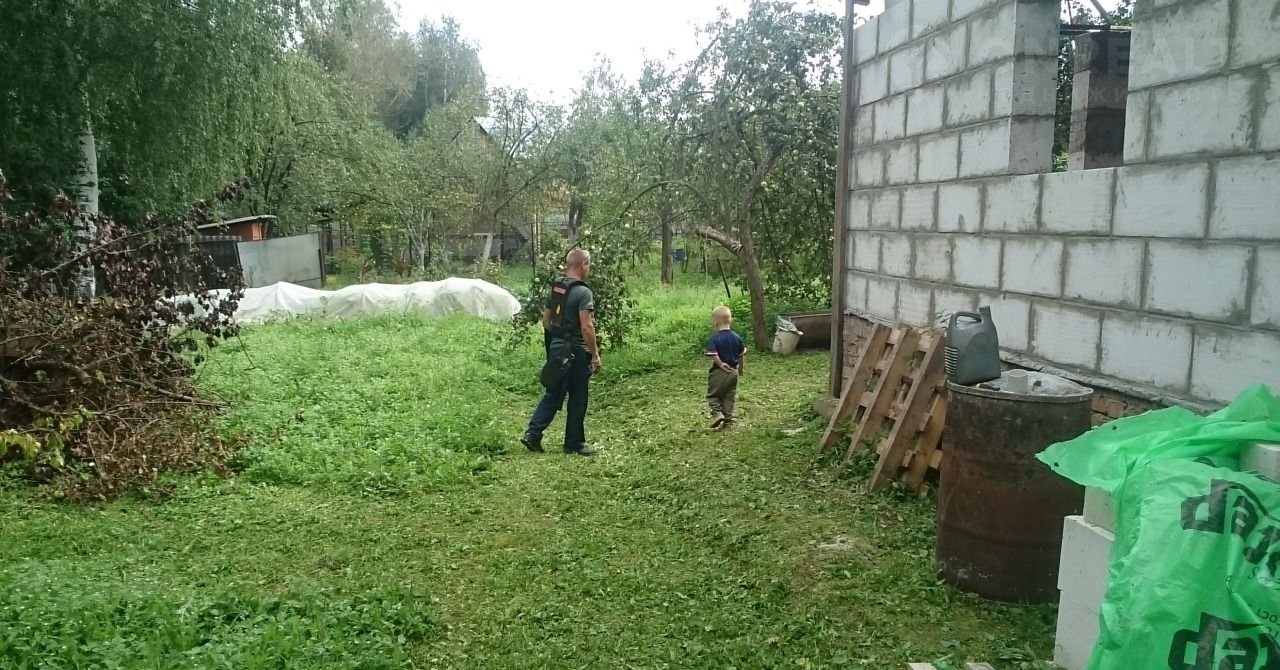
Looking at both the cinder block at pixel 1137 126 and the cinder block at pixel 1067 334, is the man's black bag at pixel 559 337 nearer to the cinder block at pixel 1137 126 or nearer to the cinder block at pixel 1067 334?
the cinder block at pixel 1067 334

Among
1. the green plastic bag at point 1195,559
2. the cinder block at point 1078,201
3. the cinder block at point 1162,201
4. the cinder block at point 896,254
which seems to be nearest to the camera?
the green plastic bag at point 1195,559

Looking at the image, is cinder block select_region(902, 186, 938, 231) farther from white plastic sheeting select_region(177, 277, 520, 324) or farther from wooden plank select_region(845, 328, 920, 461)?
white plastic sheeting select_region(177, 277, 520, 324)

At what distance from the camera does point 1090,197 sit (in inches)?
170

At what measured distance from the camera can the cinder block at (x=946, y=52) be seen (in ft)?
17.5

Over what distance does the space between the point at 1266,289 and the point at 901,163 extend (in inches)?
118

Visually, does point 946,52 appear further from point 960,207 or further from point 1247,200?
point 1247,200

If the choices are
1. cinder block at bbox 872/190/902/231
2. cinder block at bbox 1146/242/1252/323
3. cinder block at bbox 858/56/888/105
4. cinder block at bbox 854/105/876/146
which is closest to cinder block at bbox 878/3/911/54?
cinder block at bbox 858/56/888/105

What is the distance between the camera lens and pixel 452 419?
7508mm

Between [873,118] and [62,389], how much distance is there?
6.37m

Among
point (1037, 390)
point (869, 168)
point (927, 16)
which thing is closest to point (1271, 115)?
point (1037, 390)

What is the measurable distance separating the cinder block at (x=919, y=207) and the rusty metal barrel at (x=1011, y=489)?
2046 millimetres

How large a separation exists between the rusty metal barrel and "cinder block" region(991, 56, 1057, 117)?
69.0 inches

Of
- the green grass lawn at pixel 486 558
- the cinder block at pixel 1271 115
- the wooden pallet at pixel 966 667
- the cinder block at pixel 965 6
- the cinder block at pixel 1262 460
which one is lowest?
the green grass lawn at pixel 486 558

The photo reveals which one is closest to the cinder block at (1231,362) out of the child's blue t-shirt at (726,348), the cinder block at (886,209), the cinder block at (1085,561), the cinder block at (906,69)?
the cinder block at (1085,561)
